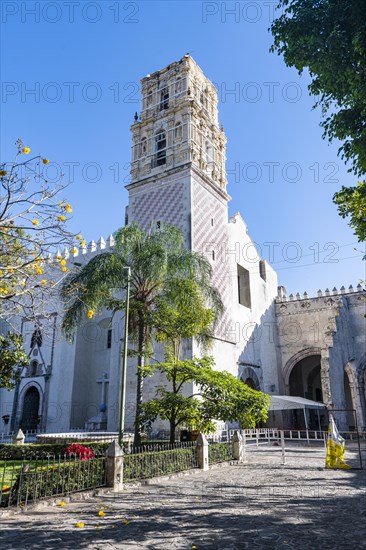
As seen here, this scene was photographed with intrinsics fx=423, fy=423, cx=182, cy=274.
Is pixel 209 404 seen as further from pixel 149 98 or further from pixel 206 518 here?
pixel 149 98

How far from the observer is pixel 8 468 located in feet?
39.5

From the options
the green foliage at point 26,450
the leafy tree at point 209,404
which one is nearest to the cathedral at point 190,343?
the green foliage at point 26,450

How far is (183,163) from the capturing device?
2262 centimetres

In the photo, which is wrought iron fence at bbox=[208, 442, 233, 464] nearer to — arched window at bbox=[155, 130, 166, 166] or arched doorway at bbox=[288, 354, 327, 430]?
arched doorway at bbox=[288, 354, 327, 430]

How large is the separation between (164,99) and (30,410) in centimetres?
A: 2040

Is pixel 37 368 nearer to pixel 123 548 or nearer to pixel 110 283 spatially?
pixel 110 283

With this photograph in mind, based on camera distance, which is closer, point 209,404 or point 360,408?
point 209,404

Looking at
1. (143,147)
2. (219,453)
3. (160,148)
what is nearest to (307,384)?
(160,148)

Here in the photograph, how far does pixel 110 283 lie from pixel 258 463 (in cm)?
734

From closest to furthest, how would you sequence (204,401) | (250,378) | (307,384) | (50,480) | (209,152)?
(50,480) → (204,401) → (250,378) → (209,152) → (307,384)

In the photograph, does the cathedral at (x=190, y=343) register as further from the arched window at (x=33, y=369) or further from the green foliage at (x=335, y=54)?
the green foliage at (x=335, y=54)

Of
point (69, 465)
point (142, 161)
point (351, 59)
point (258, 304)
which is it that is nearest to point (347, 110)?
point (351, 59)

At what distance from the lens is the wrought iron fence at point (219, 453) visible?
41.0 feet

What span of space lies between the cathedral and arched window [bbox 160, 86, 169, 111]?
0.06 m
